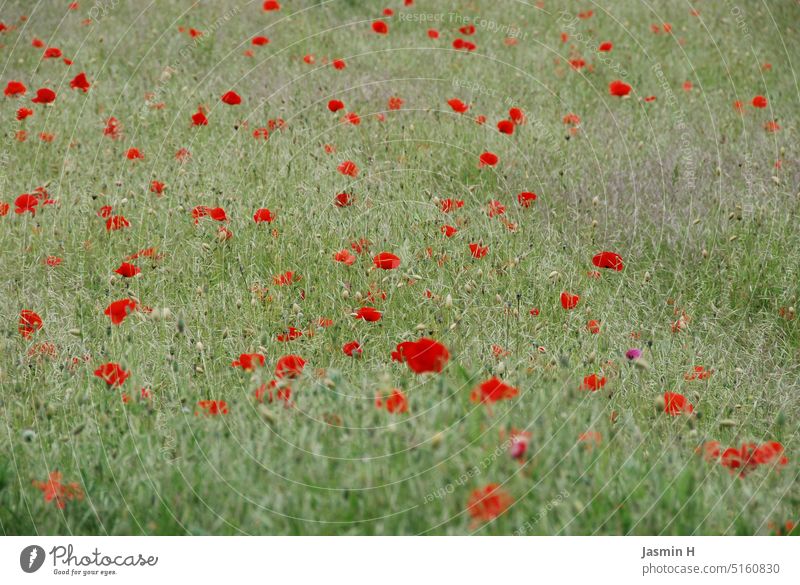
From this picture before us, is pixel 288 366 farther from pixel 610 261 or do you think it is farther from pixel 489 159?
pixel 489 159

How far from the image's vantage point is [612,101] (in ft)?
18.5

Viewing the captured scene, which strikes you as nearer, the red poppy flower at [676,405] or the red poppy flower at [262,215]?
the red poppy flower at [676,405]

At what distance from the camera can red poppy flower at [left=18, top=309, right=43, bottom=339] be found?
9.30 feet

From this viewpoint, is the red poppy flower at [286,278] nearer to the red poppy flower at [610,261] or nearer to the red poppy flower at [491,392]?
the red poppy flower at [610,261]

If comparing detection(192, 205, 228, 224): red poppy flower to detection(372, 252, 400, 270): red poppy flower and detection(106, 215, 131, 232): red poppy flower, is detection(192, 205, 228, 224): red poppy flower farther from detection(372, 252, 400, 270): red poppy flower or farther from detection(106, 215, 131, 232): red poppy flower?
detection(372, 252, 400, 270): red poppy flower

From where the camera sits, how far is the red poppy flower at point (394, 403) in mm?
2010

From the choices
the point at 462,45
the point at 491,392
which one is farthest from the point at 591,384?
the point at 462,45

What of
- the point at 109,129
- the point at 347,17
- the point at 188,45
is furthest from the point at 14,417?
the point at 347,17

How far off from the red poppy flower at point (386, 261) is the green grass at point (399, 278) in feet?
0.45

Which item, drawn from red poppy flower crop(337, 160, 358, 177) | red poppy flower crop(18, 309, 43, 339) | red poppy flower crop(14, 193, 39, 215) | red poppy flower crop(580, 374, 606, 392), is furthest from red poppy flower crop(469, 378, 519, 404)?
red poppy flower crop(14, 193, 39, 215)

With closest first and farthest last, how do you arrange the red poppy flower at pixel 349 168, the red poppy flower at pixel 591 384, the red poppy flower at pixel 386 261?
the red poppy flower at pixel 591 384
the red poppy flower at pixel 386 261
the red poppy flower at pixel 349 168

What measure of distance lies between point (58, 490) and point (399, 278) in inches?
65.6

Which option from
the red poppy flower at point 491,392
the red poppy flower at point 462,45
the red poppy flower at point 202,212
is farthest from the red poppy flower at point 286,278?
the red poppy flower at point 462,45

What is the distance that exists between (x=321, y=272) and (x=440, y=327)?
0.64 meters
